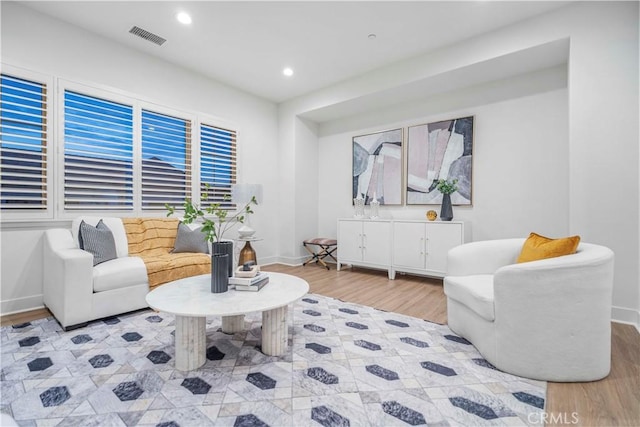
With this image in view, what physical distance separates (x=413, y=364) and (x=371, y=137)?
12.1 ft

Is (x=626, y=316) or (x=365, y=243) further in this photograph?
(x=365, y=243)

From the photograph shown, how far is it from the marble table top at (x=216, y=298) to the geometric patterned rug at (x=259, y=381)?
1.29 feet

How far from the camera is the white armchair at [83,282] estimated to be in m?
2.36

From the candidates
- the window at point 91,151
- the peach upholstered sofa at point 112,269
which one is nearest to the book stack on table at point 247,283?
the window at point 91,151

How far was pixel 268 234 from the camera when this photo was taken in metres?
5.21

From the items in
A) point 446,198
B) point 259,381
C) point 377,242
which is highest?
point 446,198

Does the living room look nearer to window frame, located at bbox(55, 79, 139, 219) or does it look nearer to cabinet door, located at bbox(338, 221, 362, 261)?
window frame, located at bbox(55, 79, 139, 219)

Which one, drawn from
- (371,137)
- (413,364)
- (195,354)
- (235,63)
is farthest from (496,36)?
(195,354)

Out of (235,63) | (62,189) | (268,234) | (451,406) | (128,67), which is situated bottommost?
(451,406)

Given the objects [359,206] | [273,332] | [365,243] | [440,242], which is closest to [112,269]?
[273,332]

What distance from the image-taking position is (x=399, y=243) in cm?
411

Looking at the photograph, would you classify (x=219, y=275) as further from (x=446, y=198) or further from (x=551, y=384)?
(x=446, y=198)

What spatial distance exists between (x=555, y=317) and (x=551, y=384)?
1.21ft

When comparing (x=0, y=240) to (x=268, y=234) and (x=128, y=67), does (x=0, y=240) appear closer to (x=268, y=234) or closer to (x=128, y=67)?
(x=128, y=67)
